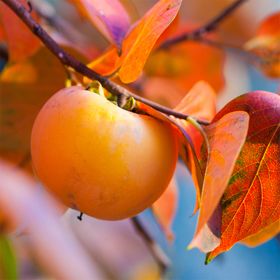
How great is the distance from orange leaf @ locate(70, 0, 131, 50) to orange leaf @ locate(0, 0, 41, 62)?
0.28 ft

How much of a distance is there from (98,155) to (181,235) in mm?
1337

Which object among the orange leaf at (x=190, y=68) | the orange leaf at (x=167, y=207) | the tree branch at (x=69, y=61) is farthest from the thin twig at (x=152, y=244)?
the tree branch at (x=69, y=61)

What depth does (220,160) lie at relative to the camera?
390 millimetres

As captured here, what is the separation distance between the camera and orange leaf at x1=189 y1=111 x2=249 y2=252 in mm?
363

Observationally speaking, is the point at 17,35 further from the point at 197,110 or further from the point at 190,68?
the point at 190,68

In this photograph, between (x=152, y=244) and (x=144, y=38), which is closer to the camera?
(x=144, y=38)

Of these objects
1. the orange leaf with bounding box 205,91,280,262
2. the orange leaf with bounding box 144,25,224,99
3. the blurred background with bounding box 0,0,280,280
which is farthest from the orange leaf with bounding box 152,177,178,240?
the blurred background with bounding box 0,0,280,280

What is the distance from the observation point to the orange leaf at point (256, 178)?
0.44 metres

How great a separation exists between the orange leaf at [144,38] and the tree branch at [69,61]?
0.05ft

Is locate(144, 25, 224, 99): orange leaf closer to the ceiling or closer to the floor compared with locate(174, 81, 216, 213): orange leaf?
closer to the floor

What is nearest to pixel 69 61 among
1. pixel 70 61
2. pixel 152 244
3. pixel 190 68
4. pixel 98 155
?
pixel 70 61

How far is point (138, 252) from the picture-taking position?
178 centimetres

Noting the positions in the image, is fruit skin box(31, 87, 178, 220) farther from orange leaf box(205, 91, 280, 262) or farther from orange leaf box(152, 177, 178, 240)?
orange leaf box(152, 177, 178, 240)

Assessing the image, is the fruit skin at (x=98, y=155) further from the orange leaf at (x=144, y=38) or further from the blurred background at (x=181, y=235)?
the blurred background at (x=181, y=235)
